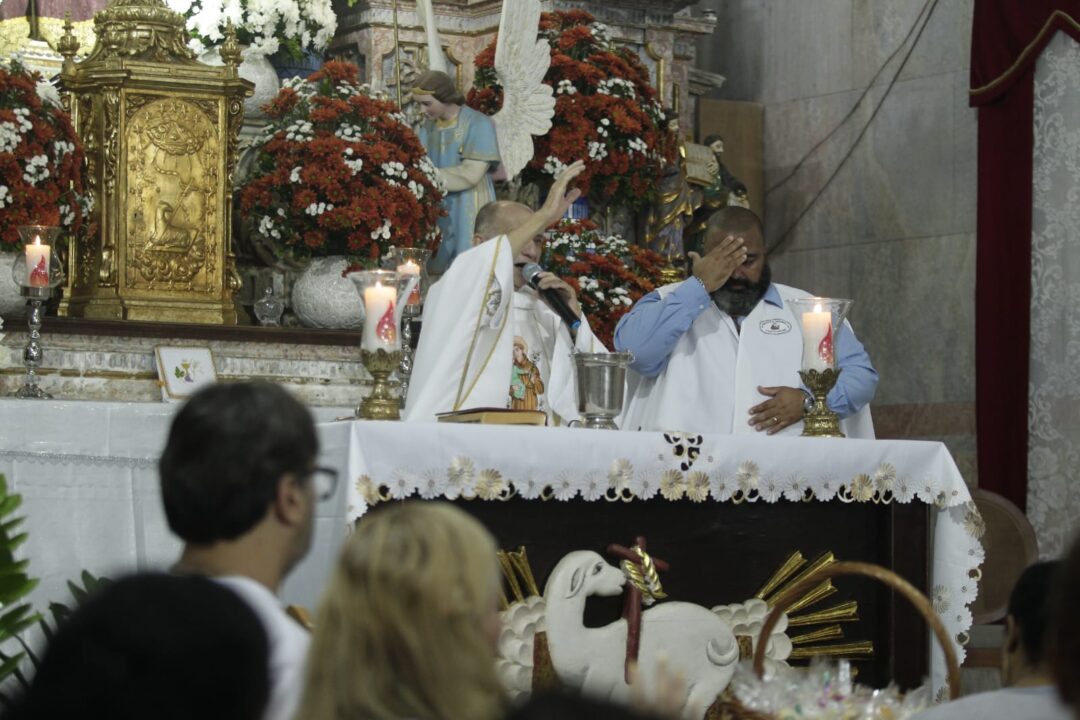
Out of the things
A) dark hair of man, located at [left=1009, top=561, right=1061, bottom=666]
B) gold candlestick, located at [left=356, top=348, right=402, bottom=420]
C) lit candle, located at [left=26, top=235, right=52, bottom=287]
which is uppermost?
lit candle, located at [left=26, top=235, right=52, bottom=287]

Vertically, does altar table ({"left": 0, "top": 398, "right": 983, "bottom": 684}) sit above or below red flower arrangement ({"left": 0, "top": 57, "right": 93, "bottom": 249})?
below

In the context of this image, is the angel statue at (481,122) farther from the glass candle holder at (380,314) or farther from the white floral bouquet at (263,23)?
the glass candle holder at (380,314)

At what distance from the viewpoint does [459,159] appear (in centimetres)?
808

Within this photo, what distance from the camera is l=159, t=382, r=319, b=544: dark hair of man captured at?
2604 mm

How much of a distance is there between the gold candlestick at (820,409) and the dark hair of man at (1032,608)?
232 centimetres

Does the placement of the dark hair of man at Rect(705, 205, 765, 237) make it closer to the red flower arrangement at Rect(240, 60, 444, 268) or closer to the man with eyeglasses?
the red flower arrangement at Rect(240, 60, 444, 268)

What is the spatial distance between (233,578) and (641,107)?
663 cm

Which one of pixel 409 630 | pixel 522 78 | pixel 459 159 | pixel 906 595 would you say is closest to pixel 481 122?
pixel 459 159

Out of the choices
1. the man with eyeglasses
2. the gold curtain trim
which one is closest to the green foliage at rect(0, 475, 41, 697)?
the man with eyeglasses

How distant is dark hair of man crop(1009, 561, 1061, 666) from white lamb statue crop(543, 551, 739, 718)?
66.8 inches

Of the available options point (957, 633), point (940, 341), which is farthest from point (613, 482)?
point (940, 341)

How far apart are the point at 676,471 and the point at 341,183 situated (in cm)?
244

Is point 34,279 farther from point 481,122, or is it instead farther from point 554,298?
point 481,122

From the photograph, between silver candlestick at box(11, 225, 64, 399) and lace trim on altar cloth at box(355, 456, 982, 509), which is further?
silver candlestick at box(11, 225, 64, 399)
